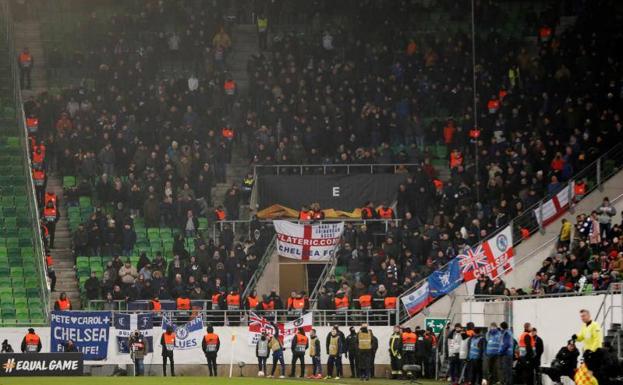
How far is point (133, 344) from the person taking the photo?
144ft

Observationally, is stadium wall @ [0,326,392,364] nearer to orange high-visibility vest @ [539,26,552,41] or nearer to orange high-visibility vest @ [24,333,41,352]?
orange high-visibility vest @ [24,333,41,352]

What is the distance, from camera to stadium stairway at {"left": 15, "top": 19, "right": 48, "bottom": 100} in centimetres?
5794

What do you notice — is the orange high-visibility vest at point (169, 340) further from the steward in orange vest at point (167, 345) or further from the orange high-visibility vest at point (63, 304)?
the orange high-visibility vest at point (63, 304)

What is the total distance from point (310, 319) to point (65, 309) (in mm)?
7597

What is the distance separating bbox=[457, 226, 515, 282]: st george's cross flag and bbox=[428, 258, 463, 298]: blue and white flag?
1.02ft

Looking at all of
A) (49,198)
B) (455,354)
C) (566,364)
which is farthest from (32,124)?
(566,364)

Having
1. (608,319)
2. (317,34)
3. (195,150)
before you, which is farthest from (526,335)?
(317,34)

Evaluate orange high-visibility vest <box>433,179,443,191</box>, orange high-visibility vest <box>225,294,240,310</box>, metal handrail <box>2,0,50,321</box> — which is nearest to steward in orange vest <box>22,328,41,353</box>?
metal handrail <box>2,0,50,321</box>

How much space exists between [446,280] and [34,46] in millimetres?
22275

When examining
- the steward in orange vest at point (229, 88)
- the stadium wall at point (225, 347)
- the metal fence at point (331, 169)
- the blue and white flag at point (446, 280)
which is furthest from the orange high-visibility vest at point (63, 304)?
the steward in orange vest at point (229, 88)

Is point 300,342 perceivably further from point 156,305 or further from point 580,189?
point 580,189

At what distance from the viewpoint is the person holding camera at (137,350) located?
4375 cm

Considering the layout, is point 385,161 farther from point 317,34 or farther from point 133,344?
point 133,344

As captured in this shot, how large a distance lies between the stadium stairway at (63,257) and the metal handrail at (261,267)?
Answer: 216 inches
